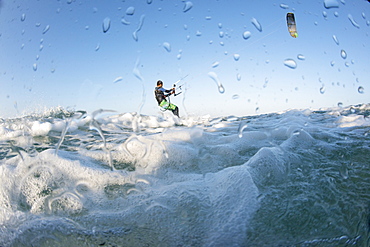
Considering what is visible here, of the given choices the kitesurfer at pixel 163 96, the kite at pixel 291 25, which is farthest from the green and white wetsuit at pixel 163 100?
the kite at pixel 291 25

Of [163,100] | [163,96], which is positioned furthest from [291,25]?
[163,100]

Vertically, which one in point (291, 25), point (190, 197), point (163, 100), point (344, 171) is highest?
point (291, 25)

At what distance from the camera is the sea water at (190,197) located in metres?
1.02

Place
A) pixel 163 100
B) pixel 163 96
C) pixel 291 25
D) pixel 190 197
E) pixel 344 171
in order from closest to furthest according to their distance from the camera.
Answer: pixel 190 197
pixel 344 171
pixel 291 25
pixel 163 96
pixel 163 100

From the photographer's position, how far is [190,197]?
4.39ft

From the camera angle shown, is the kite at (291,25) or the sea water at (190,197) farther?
the kite at (291,25)

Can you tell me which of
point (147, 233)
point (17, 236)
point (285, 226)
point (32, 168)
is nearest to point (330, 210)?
point (285, 226)

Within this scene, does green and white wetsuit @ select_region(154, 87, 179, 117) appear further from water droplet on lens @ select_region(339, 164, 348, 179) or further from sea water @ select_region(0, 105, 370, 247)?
water droplet on lens @ select_region(339, 164, 348, 179)

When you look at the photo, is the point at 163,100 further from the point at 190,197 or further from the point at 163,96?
the point at 190,197

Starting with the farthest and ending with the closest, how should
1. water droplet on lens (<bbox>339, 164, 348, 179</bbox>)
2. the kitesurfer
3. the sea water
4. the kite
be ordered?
the kitesurfer
the kite
water droplet on lens (<bbox>339, 164, 348, 179</bbox>)
the sea water

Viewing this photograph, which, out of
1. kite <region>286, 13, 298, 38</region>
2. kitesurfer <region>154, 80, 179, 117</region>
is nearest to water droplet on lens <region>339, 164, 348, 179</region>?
kite <region>286, 13, 298, 38</region>

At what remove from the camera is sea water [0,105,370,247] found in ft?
3.35

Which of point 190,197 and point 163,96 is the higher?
point 190,197

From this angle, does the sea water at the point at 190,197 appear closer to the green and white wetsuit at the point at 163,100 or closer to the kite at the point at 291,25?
the kite at the point at 291,25
